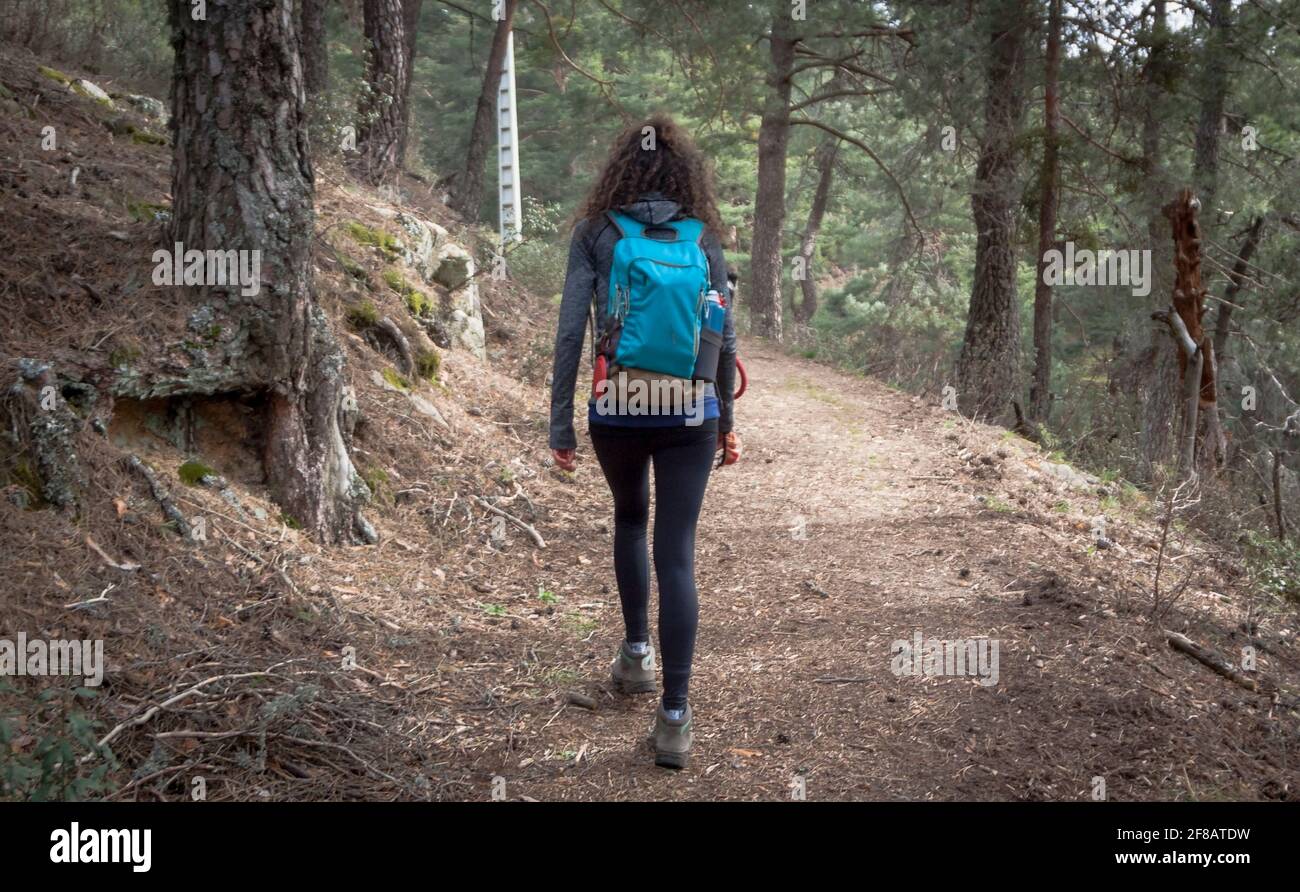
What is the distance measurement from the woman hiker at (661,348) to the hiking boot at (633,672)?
0.46 metres

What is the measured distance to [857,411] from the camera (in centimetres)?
1016

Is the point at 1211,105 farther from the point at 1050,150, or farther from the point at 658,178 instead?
the point at 658,178

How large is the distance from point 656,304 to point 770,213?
→ 13.1 m

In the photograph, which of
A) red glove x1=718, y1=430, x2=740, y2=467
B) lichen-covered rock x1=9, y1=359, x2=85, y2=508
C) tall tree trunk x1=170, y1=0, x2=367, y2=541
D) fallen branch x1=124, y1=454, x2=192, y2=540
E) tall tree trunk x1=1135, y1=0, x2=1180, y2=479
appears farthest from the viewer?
tall tree trunk x1=1135, y1=0, x2=1180, y2=479

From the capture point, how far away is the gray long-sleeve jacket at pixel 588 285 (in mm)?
3502

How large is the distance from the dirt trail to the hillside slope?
2cm

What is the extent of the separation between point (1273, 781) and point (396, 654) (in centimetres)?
324

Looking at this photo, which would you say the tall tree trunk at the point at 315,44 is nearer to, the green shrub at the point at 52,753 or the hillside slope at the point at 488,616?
the hillside slope at the point at 488,616

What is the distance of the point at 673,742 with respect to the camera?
11.9ft

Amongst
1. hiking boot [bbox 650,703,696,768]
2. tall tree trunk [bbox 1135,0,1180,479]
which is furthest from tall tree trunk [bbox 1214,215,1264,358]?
hiking boot [bbox 650,703,696,768]

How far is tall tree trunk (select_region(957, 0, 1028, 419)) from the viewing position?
1059 centimetres

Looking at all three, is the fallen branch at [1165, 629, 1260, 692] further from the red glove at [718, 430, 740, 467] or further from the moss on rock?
the moss on rock

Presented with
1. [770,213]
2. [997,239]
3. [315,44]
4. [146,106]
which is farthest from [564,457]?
[770,213]
